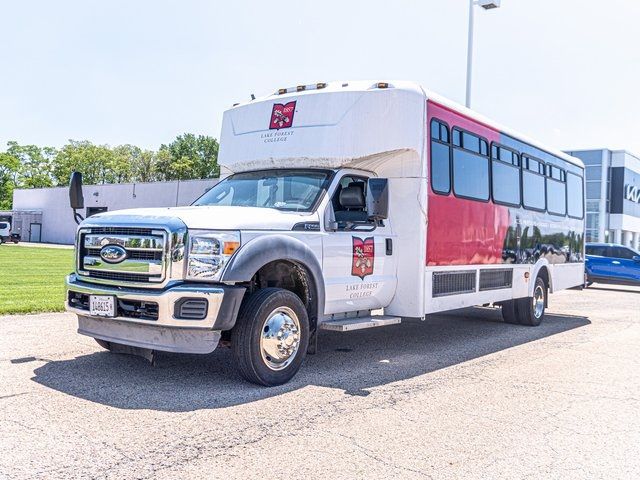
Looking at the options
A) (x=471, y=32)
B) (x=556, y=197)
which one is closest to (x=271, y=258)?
(x=556, y=197)

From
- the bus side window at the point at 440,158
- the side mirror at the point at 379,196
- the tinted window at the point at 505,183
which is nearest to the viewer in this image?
the side mirror at the point at 379,196

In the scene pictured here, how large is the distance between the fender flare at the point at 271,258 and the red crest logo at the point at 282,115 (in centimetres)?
214

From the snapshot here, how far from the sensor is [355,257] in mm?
7094

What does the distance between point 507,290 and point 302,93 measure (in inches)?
189

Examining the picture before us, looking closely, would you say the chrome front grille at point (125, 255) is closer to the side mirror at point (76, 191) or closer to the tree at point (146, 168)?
the side mirror at point (76, 191)

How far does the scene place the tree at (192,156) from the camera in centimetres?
8725

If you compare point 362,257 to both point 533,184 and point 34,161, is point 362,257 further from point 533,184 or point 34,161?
point 34,161

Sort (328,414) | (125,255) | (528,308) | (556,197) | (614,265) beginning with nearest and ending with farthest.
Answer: (328,414) → (125,255) → (528,308) → (556,197) → (614,265)

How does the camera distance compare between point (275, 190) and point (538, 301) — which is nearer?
point (275, 190)

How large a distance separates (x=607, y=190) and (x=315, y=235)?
49.7m

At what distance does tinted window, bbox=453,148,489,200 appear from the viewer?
28.4 feet

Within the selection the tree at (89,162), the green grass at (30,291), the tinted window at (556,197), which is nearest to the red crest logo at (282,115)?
the green grass at (30,291)

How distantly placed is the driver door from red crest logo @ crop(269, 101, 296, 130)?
1.12 metres

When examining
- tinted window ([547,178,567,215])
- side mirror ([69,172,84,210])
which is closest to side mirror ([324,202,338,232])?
side mirror ([69,172,84,210])
